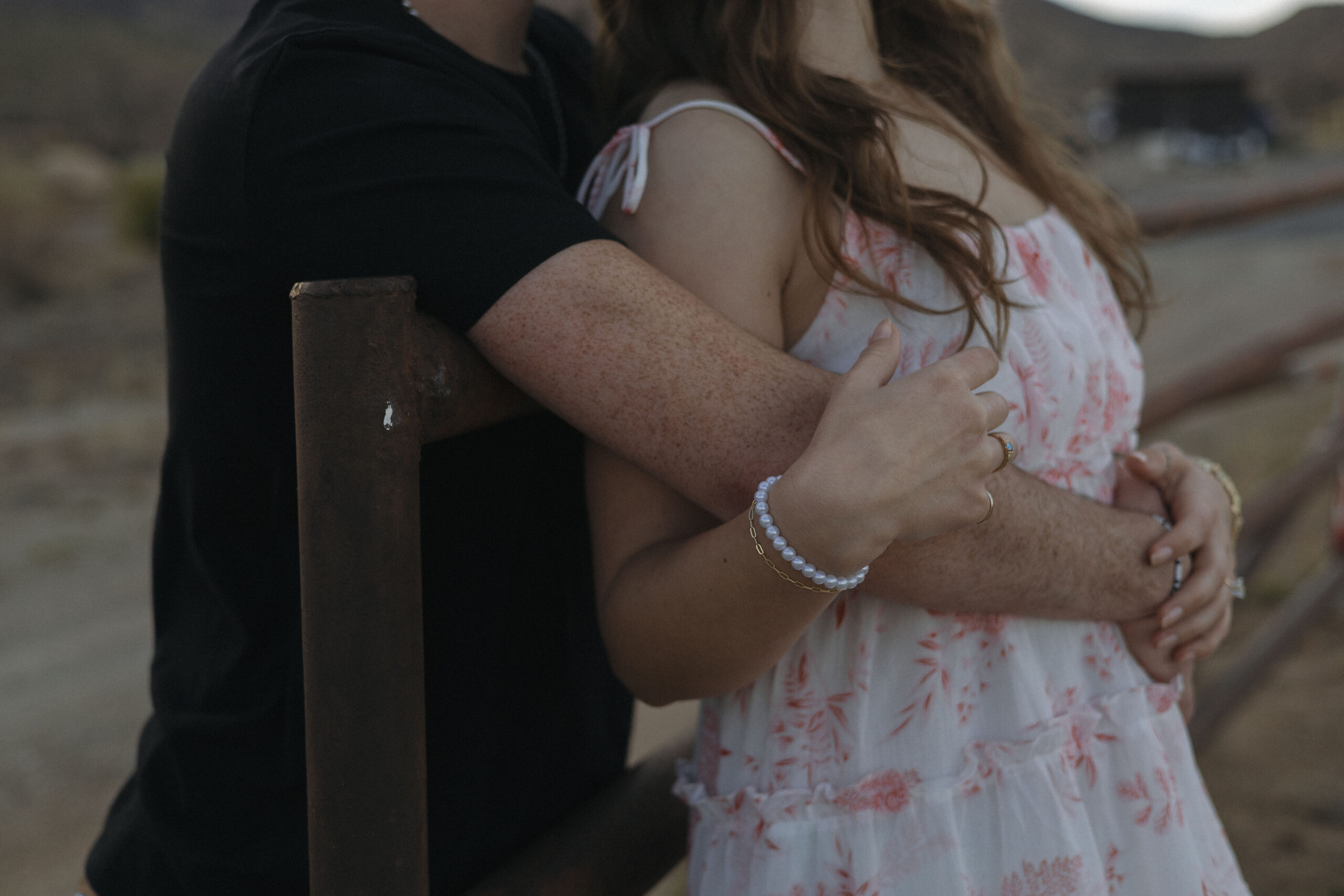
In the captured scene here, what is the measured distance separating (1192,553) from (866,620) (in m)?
0.42

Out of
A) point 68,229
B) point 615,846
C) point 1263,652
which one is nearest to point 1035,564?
point 615,846

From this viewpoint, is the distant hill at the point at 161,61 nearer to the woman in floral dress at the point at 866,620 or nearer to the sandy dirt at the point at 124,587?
the sandy dirt at the point at 124,587

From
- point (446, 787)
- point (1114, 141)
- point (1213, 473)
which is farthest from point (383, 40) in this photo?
point (1114, 141)

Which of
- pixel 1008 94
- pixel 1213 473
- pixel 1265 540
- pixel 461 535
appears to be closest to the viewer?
pixel 461 535

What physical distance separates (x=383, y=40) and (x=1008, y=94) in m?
0.93

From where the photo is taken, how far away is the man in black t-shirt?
2.70 feet

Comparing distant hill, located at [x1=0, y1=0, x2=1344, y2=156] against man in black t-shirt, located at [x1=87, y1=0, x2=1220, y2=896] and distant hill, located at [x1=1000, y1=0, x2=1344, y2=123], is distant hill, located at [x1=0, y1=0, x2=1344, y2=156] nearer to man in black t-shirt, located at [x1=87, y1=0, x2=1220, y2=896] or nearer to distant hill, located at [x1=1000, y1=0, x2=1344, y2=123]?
distant hill, located at [x1=1000, y1=0, x2=1344, y2=123]

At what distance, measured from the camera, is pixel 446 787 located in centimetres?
101

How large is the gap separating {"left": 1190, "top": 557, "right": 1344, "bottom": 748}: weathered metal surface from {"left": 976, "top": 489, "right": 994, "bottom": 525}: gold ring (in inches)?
70.1

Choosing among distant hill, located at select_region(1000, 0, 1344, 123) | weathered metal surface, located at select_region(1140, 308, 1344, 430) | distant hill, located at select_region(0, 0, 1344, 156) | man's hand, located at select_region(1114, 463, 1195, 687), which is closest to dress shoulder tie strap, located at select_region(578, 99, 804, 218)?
man's hand, located at select_region(1114, 463, 1195, 687)

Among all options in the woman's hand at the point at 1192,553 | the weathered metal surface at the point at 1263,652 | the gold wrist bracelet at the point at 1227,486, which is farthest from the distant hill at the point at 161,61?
the woman's hand at the point at 1192,553

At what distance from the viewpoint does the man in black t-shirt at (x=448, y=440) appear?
0.82 metres

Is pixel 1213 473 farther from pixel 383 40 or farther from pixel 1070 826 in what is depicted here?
pixel 383 40

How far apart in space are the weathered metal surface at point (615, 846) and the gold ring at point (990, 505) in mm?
511
